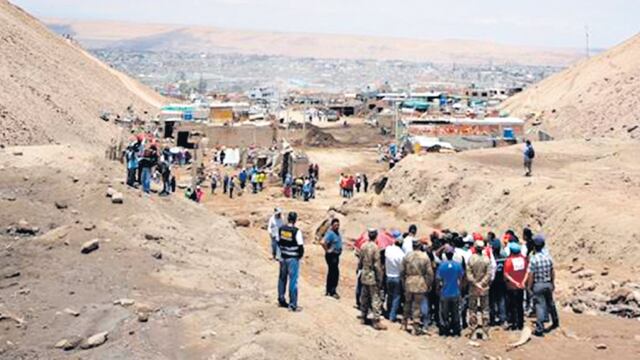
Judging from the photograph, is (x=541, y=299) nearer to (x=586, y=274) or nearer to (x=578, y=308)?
(x=578, y=308)

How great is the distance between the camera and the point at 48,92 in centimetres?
4578

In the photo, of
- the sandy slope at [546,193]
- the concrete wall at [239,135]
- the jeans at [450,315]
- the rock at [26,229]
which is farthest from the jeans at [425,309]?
the concrete wall at [239,135]

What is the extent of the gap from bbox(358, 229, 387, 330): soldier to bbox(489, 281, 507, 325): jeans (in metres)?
1.75

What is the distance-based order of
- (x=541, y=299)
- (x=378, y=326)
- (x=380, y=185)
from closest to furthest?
(x=378, y=326), (x=541, y=299), (x=380, y=185)

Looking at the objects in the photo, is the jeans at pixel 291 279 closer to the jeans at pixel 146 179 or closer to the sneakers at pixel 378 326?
the sneakers at pixel 378 326

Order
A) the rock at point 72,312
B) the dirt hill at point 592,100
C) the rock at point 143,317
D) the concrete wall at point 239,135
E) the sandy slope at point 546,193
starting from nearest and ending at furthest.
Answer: the rock at point 143,317
the rock at point 72,312
the sandy slope at point 546,193
the concrete wall at point 239,135
the dirt hill at point 592,100

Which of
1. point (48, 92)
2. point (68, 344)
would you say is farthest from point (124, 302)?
point (48, 92)

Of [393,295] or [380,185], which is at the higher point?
[393,295]

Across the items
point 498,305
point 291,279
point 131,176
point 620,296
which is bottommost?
point 620,296

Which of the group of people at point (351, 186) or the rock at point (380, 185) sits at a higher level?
the rock at point (380, 185)

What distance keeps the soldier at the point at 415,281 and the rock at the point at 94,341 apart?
4073 mm

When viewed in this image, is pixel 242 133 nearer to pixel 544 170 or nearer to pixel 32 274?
pixel 544 170

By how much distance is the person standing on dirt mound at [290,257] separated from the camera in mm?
10570

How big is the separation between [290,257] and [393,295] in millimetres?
1762
